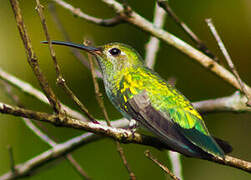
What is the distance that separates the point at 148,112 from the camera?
10.4 feet

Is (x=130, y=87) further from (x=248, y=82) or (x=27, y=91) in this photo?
(x=248, y=82)

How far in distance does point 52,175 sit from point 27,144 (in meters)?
0.54

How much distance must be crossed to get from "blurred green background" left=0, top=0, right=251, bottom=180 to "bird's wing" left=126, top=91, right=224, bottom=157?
1.97 metres

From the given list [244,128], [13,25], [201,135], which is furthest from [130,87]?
[13,25]

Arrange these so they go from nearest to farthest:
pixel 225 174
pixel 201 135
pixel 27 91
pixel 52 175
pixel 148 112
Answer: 1. pixel 201 135
2. pixel 148 112
3. pixel 27 91
4. pixel 52 175
5. pixel 225 174

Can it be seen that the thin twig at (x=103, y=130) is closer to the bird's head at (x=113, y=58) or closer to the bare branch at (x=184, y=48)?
the bare branch at (x=184, y=48)

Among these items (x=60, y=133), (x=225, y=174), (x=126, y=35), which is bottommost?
(x=225, y=174)

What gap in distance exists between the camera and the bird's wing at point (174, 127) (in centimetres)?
275

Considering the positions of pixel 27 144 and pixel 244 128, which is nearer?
pixel 27 144

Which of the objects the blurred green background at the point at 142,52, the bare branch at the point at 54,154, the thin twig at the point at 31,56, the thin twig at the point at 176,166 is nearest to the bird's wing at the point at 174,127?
the thin twig at the point at 176,166

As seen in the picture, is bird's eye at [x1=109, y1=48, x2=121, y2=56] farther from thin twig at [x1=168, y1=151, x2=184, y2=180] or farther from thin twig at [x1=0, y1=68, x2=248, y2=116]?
thin twig at [x1=168, y1=151, x2=184, y2=180]

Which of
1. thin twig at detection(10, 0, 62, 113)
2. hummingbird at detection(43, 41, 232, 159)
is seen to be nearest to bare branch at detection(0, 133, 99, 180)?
hummingbird at detection(43, 41, 232, 159)

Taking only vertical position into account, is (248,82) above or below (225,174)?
above

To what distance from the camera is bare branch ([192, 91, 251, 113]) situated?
11.0ft
